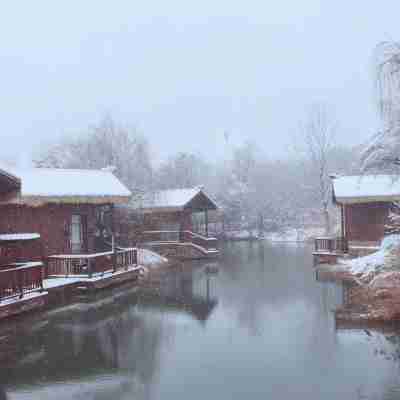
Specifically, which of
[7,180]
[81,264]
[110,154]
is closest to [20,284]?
[7,180]

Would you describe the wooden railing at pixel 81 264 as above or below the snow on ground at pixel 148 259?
above

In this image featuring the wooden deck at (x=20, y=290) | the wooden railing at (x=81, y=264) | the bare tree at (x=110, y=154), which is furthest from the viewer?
the bare tree at (x=110, y=154)

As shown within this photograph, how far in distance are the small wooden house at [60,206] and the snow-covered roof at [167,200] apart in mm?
7727

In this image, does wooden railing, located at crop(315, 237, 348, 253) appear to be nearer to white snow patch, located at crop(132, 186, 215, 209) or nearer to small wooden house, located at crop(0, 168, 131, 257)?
white snow patch, located at crop(132, 186, 215, 209)

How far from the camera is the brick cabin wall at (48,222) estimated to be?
1648 centimetres

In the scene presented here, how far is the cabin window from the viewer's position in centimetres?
1931

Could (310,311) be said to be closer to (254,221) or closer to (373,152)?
(373,152)

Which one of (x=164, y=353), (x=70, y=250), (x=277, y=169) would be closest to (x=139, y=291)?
(x=70, y=250)

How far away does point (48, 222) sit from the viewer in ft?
59.0

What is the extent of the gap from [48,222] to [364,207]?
15.3 m

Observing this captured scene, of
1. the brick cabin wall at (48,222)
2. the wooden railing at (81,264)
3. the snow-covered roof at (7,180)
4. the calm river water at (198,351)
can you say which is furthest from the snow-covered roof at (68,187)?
the calm river water at (198,351)

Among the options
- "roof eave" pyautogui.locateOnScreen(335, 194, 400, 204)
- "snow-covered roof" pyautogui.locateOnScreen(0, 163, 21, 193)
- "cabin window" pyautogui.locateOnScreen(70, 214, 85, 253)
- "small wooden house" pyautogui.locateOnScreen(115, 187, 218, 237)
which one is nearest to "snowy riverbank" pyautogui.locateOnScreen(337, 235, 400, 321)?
"roof eave" pyautogui.locateOnScreen(335, 194, 400, 204)

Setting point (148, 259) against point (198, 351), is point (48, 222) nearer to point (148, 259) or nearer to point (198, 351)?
point (148, 259)

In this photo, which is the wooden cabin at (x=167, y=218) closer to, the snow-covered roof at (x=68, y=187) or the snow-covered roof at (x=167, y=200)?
the snow-covered roof at (x=167, y=200)
